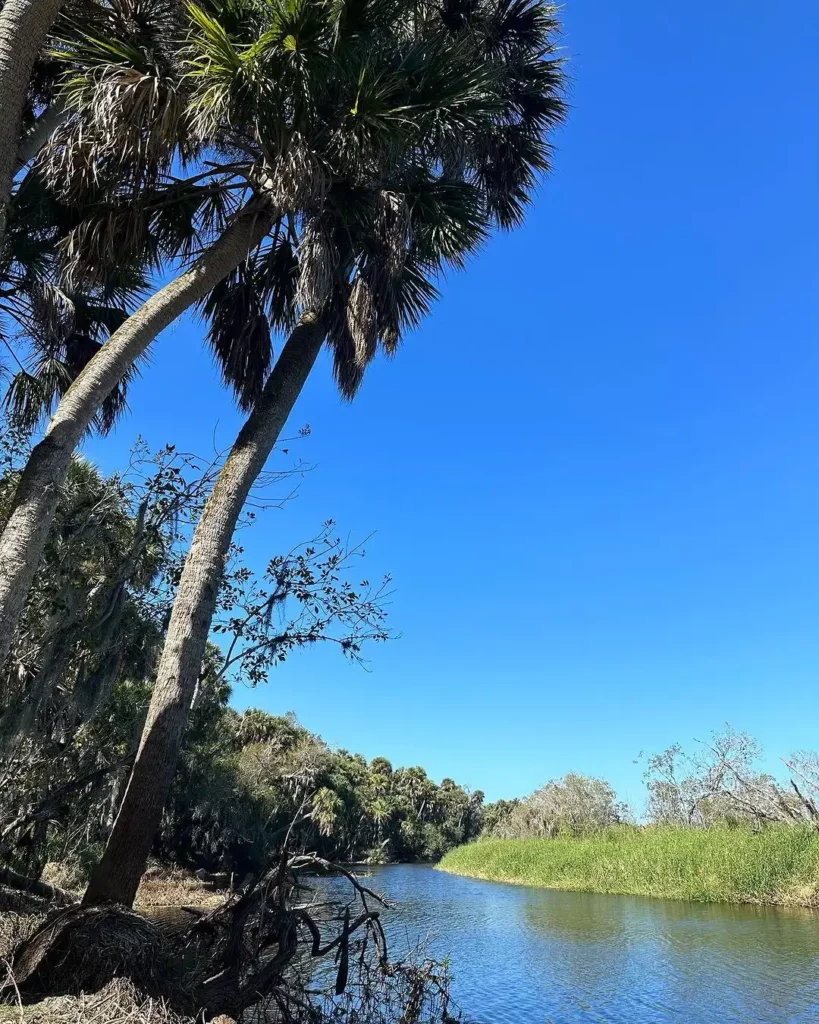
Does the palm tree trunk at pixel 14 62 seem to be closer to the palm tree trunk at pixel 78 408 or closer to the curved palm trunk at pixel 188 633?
the palm tree trunk at pixel 78 408

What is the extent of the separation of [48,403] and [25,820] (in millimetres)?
5459

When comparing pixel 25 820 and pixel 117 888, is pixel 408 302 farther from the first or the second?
pixel 25 820

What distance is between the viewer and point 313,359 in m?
7.44

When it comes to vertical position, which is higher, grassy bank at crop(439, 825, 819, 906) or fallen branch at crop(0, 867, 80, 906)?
grassy bank at crop(439, 825, 819, 906)

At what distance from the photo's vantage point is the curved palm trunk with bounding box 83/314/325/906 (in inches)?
195

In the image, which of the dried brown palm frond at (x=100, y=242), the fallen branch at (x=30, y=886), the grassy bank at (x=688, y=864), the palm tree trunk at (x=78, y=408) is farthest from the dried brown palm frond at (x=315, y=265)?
the grassy bank at (x=688, y=864)

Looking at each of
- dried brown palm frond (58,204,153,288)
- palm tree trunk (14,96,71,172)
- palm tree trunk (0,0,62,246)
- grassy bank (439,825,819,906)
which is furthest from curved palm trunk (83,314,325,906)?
grassy bank (439,825,819,906)

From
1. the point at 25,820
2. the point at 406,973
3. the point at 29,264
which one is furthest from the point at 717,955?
the point at 29,264

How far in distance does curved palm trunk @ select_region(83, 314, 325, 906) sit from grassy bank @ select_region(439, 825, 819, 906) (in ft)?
60.2

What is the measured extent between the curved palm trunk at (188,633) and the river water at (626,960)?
2331mm

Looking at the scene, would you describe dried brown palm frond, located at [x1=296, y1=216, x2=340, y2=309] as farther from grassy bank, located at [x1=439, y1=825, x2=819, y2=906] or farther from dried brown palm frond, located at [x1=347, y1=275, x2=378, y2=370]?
grassy bank, located at [x1=439, y1=825, x2=819, y2=906]

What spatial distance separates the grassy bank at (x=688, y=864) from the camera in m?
18.0

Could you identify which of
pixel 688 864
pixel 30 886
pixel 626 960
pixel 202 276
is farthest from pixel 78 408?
pixel 688 864

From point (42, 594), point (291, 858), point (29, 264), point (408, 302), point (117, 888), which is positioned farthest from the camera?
point (42, 594)
